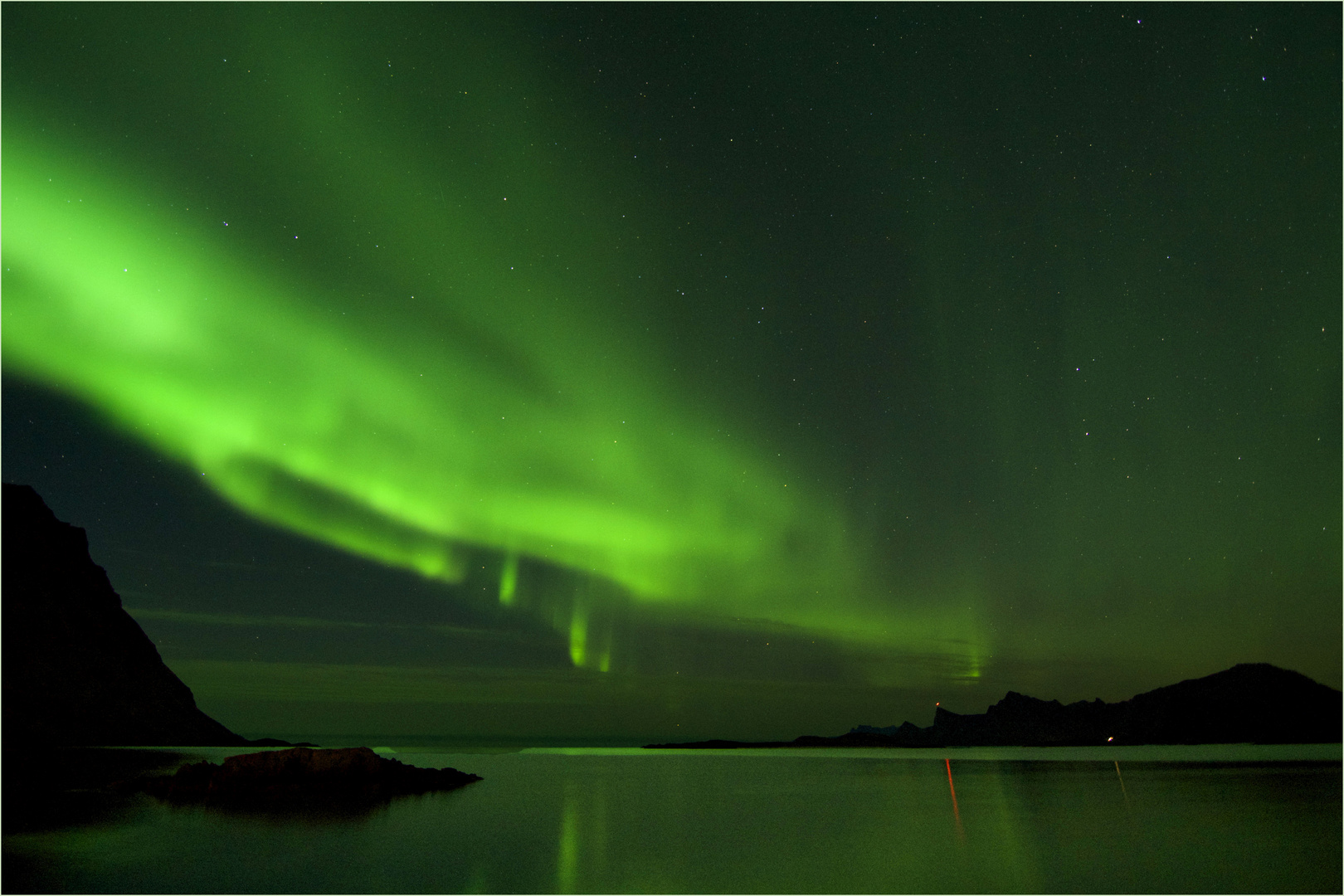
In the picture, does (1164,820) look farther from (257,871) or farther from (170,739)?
(170,739)

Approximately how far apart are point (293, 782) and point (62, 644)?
8667 centimetres

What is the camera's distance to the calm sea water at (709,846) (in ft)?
69.4

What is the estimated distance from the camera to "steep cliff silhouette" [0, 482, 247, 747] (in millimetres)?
103375

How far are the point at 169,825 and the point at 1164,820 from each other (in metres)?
35.3

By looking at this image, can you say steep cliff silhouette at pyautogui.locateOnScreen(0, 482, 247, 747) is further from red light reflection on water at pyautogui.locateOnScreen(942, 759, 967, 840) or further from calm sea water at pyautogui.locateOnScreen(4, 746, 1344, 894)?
red light reflection on water at pyautogui.locateOnScreen(942, 759, 967, 840)

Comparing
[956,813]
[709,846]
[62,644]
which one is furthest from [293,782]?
[62,644]

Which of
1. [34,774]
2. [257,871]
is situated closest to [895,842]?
[257,871]

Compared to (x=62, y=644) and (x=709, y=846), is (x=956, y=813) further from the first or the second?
(x=62, y=644)

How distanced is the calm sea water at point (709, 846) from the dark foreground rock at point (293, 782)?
268cm

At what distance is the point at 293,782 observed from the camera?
43062mm

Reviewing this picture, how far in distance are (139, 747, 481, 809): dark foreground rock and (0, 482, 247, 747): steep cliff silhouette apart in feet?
229

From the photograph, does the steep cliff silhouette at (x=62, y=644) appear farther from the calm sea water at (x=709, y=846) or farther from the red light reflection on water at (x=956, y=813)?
the red light reflection on water at (x=956, y=813)

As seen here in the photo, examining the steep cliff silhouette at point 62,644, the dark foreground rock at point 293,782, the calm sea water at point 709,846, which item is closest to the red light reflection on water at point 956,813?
the calm sea water at point 709,846

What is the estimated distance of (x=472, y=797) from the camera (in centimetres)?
4316
